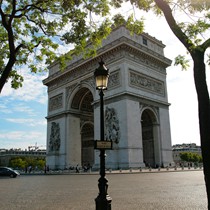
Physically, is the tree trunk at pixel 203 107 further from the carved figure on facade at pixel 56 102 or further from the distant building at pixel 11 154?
the distant building at pixel 11 154

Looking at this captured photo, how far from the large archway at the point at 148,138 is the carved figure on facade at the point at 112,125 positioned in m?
5.71

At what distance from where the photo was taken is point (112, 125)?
109 ft

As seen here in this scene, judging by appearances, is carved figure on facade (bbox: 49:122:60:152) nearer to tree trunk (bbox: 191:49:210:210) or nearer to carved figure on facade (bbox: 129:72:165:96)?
carved figure on facade (bbox: 129:72:165:96)

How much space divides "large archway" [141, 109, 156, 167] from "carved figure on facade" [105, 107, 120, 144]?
5.71 m

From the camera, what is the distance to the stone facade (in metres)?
32.7

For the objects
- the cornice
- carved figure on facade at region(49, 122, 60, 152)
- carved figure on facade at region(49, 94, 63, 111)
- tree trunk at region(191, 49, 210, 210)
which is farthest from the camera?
carved figure on facade at region(49, 94, 63, 111)

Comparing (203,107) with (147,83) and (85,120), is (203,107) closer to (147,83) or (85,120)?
(147,83)

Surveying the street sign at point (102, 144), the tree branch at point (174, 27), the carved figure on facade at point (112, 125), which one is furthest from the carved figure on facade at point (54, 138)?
the tree branch at point (174, 27)

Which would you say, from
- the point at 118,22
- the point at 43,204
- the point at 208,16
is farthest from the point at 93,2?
the point at 43,204

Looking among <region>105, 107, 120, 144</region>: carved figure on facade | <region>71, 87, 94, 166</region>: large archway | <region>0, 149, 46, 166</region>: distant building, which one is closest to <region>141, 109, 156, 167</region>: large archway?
<region>105, 107, 120, 144</region>: carved figure on facade

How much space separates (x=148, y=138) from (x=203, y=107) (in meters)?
33.5

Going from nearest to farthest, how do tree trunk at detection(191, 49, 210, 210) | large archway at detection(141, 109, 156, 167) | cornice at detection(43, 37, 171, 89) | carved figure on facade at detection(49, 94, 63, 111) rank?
1. tree trunk at detection(191, 49, 210, 210)
2. cornice at detection(43, 37, 171, 89)
3. large archway at detection(141, 109, 156, 167)
4. carved figure on facade at detection(49, 94, 63, 111)

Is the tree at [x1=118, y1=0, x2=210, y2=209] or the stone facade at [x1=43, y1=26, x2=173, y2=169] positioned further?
the stone facade at [x1=43, y1=26, x2=173, y2=169]

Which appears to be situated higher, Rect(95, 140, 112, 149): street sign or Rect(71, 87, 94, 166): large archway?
Rect(71, 87, 94, 166): large archway
